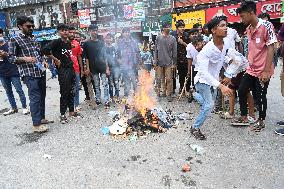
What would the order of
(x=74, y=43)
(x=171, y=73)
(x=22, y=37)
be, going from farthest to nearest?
(x=171, y=73) → (x=74, y=43) → (x=22, y=37)

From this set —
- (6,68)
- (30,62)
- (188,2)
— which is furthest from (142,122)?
(188,2)

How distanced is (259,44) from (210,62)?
3.19 ft

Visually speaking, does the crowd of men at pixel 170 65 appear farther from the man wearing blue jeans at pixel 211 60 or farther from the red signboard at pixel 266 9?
the red signboard at pixel 266 9

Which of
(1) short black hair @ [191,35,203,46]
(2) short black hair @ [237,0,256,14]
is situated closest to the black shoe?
(2) short black hair @ [237,0,256,14]

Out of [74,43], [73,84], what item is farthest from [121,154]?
[74,43]

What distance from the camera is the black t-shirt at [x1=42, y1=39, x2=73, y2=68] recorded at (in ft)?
20.1

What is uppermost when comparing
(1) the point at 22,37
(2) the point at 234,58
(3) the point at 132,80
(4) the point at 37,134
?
(1) the point at 22,37

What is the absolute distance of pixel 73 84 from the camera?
666 centimetres

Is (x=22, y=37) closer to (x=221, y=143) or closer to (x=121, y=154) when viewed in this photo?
(x=121, y=154)

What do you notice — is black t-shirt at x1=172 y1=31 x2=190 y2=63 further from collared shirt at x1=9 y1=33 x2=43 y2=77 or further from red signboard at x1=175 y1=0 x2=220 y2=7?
red signboard at x1=175 y1=0 x2=220 y2=7

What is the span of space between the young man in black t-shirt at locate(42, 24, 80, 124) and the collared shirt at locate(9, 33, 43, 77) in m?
0.26

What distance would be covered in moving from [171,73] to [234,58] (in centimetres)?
338

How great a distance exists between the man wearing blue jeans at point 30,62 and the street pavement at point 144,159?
0.58 meters

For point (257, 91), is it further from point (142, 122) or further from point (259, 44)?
point (142, 122)
